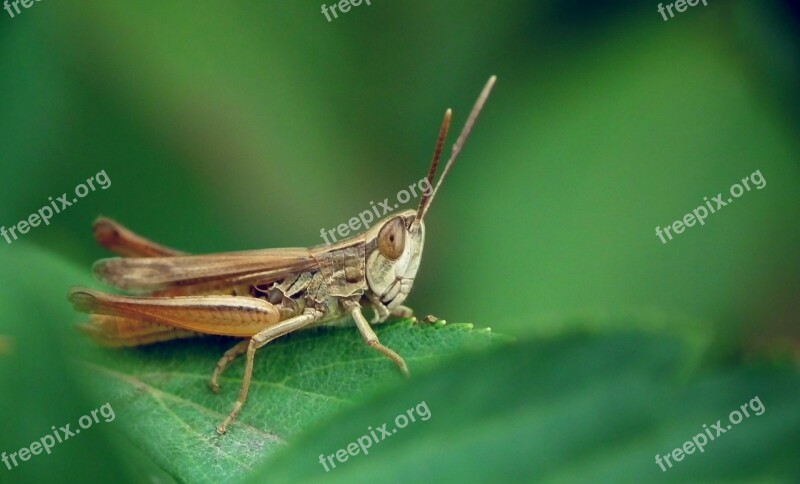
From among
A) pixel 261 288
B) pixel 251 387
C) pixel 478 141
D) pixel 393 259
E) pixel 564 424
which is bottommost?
pixel 564 424

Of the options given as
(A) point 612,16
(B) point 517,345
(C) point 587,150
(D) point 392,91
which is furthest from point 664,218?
(B) point 517,345

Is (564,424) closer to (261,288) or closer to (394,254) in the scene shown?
(394,254)

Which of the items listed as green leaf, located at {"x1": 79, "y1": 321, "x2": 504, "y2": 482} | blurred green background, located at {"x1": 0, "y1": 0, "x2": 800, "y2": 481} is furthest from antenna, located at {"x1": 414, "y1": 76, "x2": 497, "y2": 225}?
blurred green background, located at {"x1": 0, "y1": 0, "x2": 800, "y2": 481}

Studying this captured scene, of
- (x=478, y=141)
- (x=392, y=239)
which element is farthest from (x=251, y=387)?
(x=478, y=141)

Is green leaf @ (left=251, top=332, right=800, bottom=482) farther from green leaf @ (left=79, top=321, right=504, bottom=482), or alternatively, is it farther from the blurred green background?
the blurred green background

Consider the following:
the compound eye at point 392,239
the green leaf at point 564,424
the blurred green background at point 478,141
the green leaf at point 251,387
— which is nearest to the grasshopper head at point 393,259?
the compound eye at point 392,239

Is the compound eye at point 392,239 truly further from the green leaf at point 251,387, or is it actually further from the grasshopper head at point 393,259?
the green leaf at point 251,387
